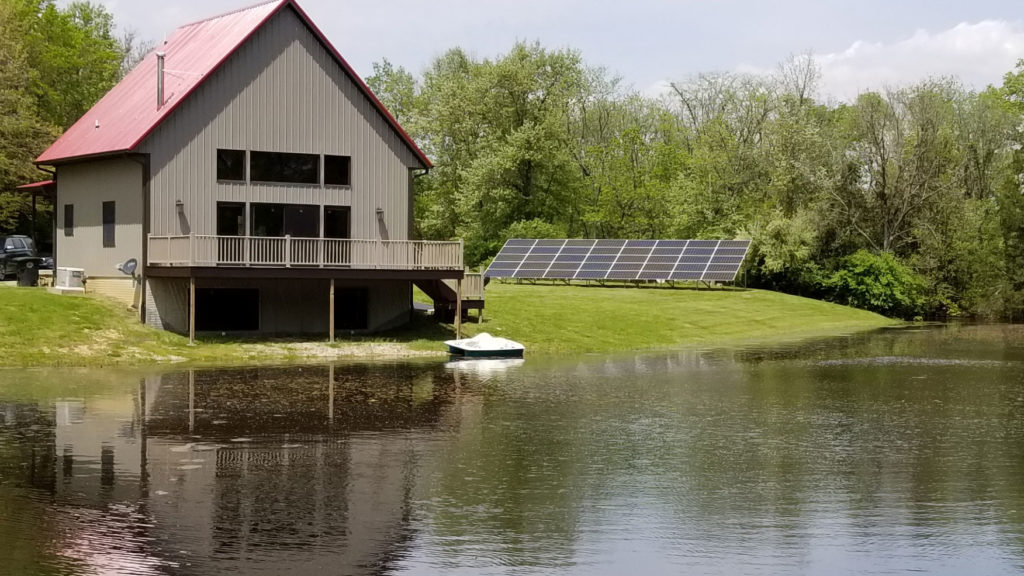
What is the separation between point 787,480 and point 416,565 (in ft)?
23.0

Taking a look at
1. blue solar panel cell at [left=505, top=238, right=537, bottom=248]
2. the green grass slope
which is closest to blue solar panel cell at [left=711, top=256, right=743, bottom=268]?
the green grass slope

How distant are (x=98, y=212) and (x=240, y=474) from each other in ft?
91.3

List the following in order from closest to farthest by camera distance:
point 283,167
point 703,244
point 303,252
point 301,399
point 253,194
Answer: point 301,399 → point 303,252 → point 253,194 → point 283,167 → point 703,244

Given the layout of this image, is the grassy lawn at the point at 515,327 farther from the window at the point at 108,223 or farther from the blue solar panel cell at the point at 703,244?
the blue solar panel cell at the point at 703,244

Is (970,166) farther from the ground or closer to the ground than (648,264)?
farther from the ground

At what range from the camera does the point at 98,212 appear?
42.7m

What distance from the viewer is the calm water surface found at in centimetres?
1313

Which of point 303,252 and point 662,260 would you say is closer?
point 303,252

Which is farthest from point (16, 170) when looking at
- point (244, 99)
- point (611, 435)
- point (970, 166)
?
point (970, 166)

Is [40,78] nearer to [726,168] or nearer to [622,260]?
[622,260]

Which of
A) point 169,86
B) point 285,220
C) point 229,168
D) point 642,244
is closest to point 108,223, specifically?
point 229,168

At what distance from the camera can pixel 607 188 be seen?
87.8 metres

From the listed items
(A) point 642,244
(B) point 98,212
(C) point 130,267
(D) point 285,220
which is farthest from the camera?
(A) point 642,244

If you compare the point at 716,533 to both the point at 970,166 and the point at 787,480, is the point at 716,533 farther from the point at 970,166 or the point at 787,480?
the point at 970,166
